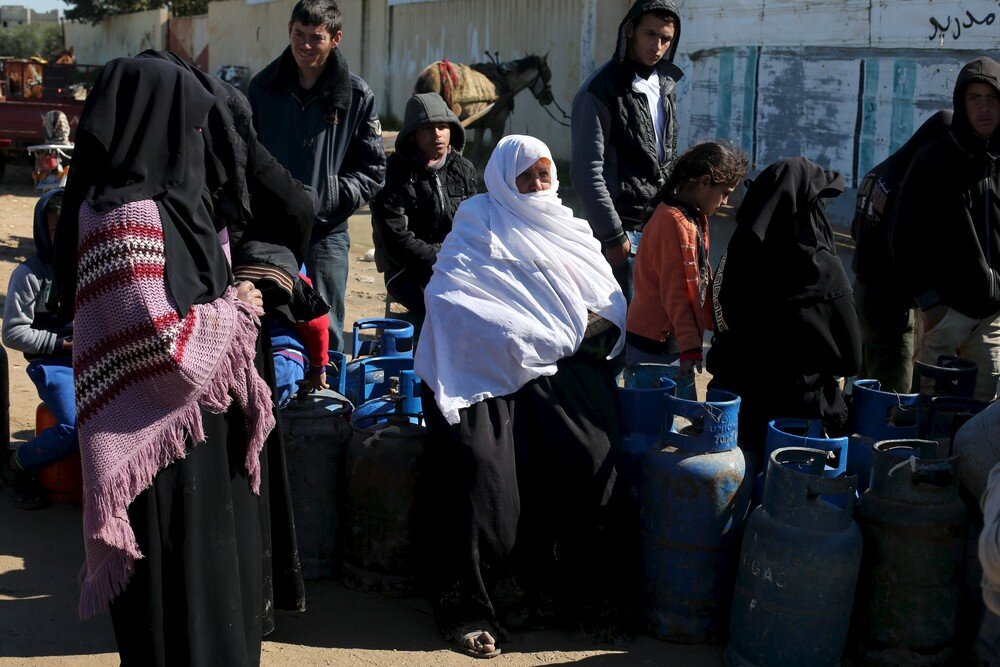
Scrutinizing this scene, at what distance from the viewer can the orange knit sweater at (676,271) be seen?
169 inches

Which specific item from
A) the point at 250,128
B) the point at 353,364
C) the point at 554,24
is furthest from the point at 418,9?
the point at 250,128

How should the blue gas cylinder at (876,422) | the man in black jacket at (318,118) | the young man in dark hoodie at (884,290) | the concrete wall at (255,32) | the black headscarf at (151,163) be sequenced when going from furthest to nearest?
the concrete wall at (255,32) → the man in black jacket at (318,118) → the young man in dark hoodie at (884,290) → the blue gas cylinder at (876,422) → the black headscarf at (151,163)

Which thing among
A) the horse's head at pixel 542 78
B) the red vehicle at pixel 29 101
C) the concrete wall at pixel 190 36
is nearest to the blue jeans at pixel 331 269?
the red vehicle at pixel 29 101

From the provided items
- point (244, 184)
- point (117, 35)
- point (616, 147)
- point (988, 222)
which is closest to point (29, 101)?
point (616, 147)

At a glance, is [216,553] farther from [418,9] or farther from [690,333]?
[418,9]

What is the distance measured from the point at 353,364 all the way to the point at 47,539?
142 centimetres

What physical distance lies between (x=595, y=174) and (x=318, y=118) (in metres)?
1.29

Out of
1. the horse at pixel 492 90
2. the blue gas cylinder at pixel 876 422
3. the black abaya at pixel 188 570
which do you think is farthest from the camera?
the horse at pixel 492 90

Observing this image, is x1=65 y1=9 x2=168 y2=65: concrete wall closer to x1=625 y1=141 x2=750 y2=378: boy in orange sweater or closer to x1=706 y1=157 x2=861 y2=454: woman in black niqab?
x1=625 y1=141 x2=750 y2=378: boy in orange sweater

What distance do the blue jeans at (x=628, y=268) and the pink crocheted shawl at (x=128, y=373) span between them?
103 inches

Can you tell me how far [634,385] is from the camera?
13.6 feet

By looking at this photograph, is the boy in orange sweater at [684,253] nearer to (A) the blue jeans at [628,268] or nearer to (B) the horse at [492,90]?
(A) the blue jeans at [628,268]

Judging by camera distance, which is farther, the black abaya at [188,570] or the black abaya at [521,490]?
the black abaya at [521,490]

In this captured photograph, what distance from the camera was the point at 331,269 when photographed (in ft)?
17.4
